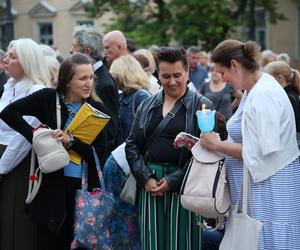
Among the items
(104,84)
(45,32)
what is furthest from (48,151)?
(45,32)

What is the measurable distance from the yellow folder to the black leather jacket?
0.31m

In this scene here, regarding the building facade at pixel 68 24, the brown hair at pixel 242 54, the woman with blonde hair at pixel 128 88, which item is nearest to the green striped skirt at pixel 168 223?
the brown hair at pixel 242 54

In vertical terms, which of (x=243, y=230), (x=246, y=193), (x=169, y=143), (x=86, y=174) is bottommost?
(x=243, y=230)

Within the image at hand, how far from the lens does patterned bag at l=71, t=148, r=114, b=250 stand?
5156 millimetres

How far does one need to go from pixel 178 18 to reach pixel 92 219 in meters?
18.4

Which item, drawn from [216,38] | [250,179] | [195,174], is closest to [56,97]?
[195,174]

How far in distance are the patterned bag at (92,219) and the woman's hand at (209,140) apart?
1153 mm

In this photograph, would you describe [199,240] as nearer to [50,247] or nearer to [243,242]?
[243,242]

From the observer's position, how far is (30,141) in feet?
16.8

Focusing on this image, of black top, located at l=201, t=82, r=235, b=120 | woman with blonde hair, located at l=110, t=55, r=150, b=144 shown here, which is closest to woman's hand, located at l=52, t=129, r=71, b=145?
woman with blonde hair, located at l=110, t=55, r=150, b=144

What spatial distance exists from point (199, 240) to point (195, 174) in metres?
0.71

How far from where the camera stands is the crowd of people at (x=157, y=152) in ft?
13.9

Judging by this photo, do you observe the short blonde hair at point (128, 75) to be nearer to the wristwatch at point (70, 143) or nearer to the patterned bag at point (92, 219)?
the wristwatch at point (70, 143)

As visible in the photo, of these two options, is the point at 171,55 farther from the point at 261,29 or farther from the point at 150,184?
the point at 261,29
